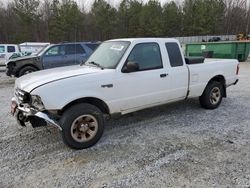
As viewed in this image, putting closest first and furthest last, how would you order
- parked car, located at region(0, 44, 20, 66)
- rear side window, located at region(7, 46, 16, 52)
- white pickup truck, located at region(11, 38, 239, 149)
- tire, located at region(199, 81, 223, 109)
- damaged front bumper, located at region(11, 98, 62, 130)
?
damaged front bumper, located at region(11, 98, 62, 130)
white pickup truck, located at region(11, 38, 239, 149)
tire, located at region(199, 81, 223, 109)
parked car, located at region(0, 44, 20, 66)
rear side window, located at region(7, 46, 16, 52)

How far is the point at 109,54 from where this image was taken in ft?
15.5

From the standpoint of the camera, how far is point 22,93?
13.0 ft

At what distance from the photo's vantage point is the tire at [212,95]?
589cm

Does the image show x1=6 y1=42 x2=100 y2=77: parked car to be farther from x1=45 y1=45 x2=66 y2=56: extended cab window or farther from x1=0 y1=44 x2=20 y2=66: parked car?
x1=0 y1=44 x2=20 y2=66: parked car

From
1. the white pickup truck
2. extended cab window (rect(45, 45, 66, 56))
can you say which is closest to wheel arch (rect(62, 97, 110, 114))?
the white pickup truck

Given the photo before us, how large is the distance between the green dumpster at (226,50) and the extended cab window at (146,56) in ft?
45.1

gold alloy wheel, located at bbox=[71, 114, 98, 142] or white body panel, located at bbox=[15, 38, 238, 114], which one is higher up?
white body panel, located at bbox=[15, 38, 238, 114]

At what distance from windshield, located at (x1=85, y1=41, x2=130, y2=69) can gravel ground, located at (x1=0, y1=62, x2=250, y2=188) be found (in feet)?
4.26

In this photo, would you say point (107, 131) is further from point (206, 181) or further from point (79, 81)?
point (206, 181)

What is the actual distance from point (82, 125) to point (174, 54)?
2436 mm

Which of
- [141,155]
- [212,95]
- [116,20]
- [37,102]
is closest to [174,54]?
[212,95]

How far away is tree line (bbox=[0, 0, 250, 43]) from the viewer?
4088 cm

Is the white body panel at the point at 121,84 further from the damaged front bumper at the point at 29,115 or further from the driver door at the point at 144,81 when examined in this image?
the damaged front bumper at the point at 29,115

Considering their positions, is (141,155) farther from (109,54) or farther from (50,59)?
(50,59)
